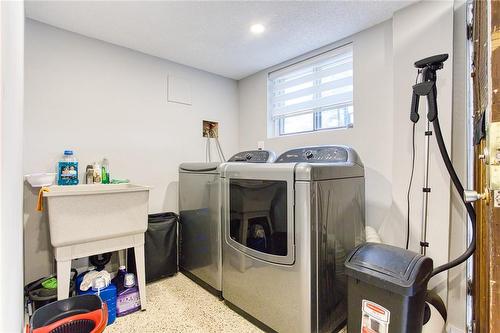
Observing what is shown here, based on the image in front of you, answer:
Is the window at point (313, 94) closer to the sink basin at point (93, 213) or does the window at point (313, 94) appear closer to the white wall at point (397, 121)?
the white wall at point (397, 121)

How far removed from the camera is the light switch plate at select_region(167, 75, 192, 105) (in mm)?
2639

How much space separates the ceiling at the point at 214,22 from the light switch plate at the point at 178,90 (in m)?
0.27

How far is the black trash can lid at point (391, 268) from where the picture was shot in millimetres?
1091

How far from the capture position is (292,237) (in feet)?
4.60

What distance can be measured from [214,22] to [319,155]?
4.50ft

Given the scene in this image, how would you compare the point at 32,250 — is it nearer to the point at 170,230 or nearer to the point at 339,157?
the point at 170,230

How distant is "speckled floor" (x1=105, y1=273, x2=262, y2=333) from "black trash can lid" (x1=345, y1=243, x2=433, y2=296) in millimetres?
852

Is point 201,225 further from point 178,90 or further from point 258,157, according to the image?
point 178,90

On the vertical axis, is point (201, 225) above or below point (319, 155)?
below

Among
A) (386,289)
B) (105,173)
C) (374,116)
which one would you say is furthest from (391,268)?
(105,173)

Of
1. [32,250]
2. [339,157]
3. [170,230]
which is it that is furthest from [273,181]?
[32,250]

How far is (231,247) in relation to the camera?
1830mm

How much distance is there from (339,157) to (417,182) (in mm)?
551

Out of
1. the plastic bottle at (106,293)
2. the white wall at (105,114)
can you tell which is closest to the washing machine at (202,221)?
the white wall at (105,114)
